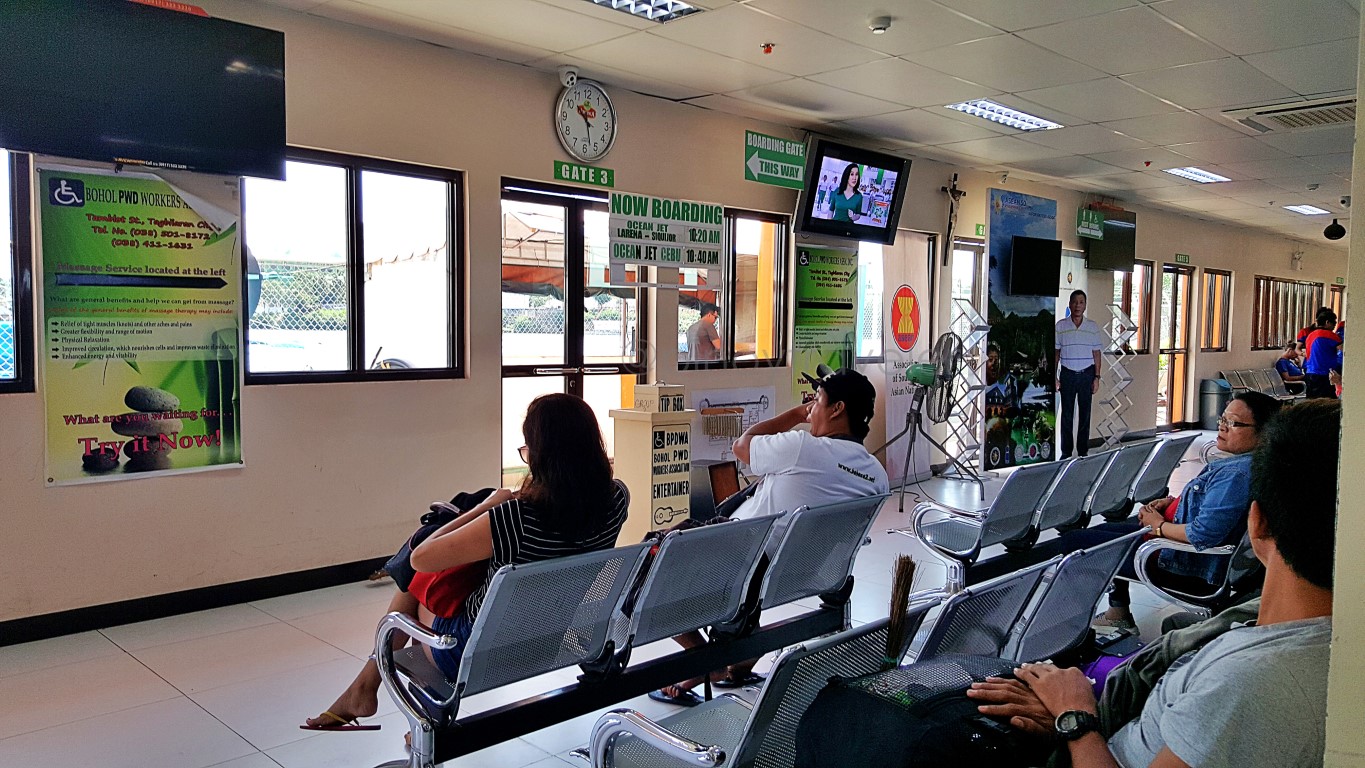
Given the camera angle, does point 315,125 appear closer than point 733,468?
Yes

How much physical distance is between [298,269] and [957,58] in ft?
12.6

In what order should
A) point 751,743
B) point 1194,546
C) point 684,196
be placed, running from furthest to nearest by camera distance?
point 684,196 < point 1194,546 < point 751,743

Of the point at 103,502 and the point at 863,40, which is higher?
the point at 863,40

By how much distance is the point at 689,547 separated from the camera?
2.55m

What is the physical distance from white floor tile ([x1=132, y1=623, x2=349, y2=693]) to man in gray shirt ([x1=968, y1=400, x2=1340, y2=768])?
3.17 metres

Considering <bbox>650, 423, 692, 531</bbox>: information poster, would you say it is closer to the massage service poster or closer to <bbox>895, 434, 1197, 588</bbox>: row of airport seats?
<bbox>895, 434, 1197, 588</bbox>: row of airport seats

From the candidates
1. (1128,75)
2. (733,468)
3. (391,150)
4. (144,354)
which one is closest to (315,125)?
(391,150)

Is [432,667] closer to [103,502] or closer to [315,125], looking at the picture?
[103,502]

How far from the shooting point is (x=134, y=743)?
3064 millimetres

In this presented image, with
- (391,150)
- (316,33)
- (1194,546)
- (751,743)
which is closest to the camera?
(751,743)

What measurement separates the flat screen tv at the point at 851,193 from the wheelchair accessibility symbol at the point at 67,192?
4.80 m

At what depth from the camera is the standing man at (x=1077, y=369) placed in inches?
387

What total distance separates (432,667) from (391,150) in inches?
130

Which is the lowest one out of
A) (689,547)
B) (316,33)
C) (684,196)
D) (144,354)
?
(689,547)
